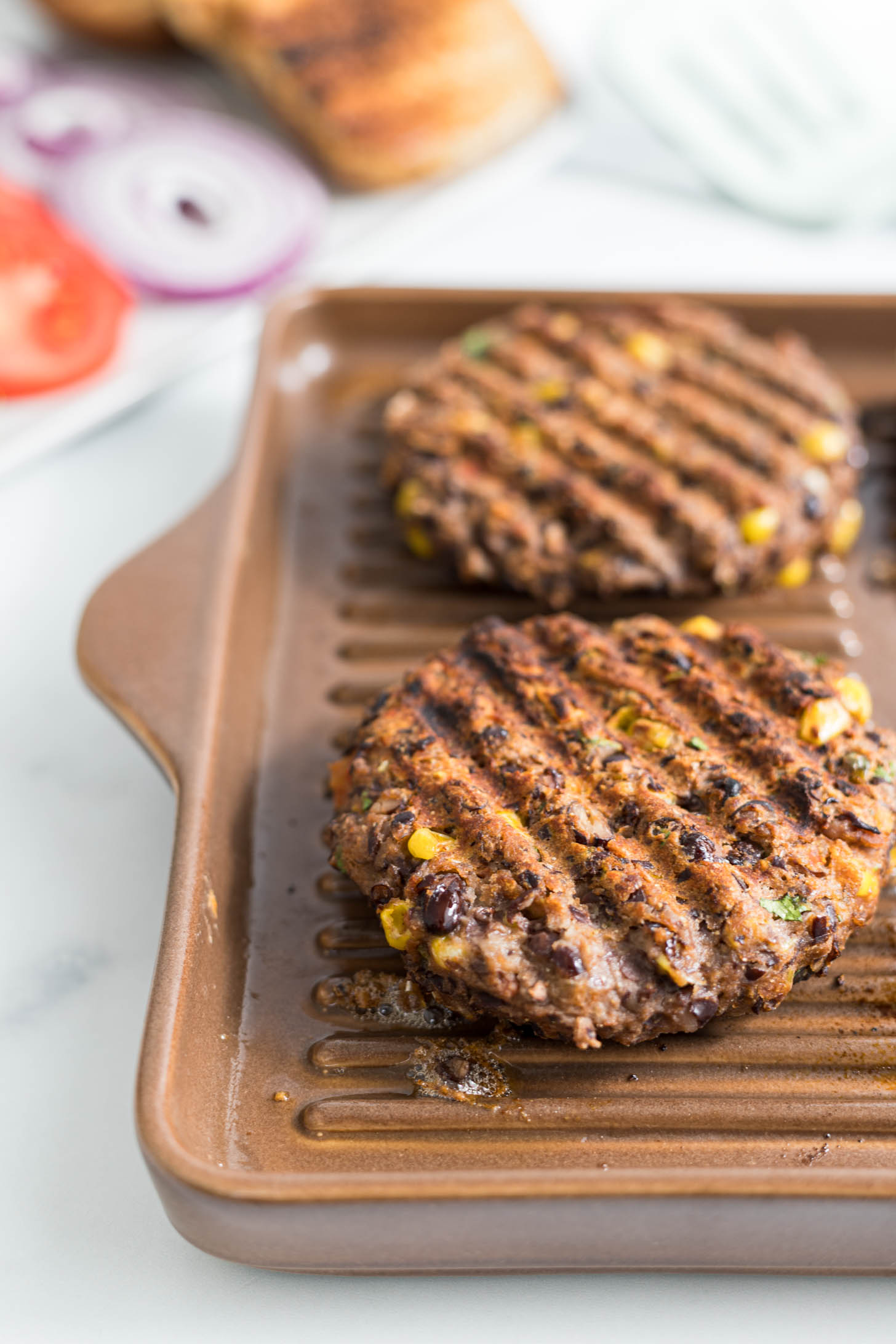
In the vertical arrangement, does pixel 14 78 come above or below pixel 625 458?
above

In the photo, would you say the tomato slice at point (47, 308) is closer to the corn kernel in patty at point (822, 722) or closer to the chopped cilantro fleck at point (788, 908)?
the corn kernel in patty at point (822, 722)

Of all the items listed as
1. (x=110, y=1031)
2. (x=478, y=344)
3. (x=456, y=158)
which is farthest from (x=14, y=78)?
(x=110, y=1031)

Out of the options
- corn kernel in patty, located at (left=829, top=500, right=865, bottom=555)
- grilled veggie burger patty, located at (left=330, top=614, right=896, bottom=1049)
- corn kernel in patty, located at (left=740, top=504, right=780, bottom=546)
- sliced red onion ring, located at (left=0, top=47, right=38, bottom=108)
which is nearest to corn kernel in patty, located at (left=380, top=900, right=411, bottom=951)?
grilled veggie burger patty, located at (left=330, top=614, right=896, bottom=1049)

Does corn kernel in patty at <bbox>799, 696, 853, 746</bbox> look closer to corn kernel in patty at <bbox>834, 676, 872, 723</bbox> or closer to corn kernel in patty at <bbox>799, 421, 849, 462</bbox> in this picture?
corn kernel in patty at <bbox>834, 676, 872, 723</bbox>

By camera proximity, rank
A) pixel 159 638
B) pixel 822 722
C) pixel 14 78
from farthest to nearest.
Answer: pixel 14 78 → pixel 159 638 → pixel 822 722

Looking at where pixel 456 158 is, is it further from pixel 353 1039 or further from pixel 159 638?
pixel 353 1039
